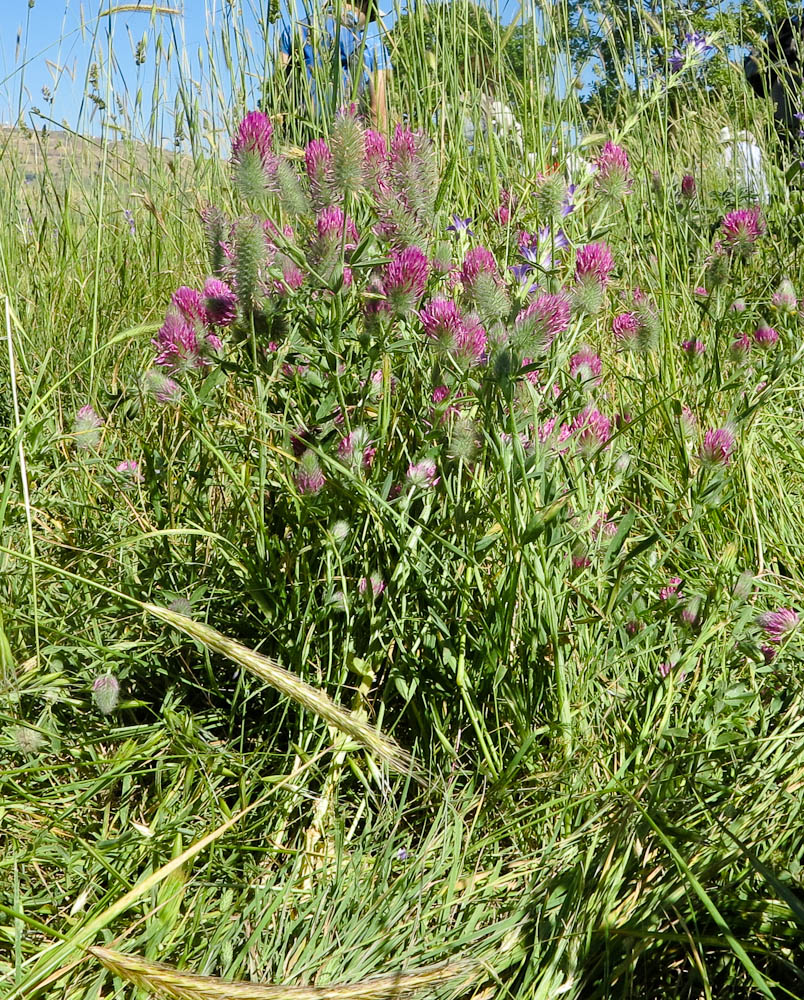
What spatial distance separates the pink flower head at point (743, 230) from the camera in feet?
6.77

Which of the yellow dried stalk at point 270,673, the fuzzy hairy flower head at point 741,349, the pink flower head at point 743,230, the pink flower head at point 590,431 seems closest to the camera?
the yellow dried stalk at point 270,673

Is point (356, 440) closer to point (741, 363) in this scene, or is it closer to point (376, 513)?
point (376, 513)

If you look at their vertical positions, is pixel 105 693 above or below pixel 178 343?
below

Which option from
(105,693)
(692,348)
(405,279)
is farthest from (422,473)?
(692,348)

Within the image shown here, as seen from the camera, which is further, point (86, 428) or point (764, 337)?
point (764, 337)

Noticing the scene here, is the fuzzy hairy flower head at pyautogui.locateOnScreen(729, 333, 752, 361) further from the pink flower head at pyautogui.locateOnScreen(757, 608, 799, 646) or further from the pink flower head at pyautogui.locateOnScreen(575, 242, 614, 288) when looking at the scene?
the pink flower head at pyautogui.locateOnScreen(757, 608, 799, 646)

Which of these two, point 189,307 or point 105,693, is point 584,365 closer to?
point 189,307

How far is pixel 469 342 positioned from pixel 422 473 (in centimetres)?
19

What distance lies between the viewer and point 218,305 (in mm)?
1423

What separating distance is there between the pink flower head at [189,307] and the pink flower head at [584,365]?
582mm

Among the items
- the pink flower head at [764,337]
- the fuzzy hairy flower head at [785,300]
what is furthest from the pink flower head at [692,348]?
the fuzzy hairy flower head at [785,300]

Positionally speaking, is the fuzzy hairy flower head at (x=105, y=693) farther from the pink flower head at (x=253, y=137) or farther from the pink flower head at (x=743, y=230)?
the pink flower head at (x=743, y=230)

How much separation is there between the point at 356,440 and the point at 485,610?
1.02 feet

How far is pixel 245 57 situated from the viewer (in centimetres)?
259
